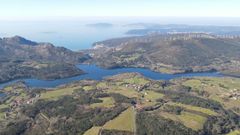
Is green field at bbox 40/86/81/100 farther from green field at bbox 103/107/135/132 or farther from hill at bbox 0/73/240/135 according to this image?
green field at bbox 103/107/135/132

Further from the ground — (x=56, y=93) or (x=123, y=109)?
(x=56, y=93)

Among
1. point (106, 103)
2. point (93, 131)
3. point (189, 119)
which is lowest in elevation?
point (189, 119)

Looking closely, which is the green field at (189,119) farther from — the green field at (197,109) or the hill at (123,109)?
the green field at (197,109)

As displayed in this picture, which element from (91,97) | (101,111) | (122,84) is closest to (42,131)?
(101,111)

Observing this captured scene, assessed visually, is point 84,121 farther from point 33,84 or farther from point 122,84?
point 33,84

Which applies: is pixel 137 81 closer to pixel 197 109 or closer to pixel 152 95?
pixel 152 95

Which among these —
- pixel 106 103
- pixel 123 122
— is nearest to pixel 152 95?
pixel 106 103

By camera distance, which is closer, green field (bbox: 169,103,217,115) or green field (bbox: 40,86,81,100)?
green field (bbox: 169,103,217,115)

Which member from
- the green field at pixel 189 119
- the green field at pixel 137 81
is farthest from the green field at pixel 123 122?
the green field at pixel 137 81

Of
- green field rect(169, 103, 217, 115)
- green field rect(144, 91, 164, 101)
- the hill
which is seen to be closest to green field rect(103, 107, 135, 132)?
the hill
